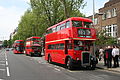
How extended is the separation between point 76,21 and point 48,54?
8.15 metres

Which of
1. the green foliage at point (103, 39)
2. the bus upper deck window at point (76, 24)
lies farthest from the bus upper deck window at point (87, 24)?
the green foliage at point (103, 39)

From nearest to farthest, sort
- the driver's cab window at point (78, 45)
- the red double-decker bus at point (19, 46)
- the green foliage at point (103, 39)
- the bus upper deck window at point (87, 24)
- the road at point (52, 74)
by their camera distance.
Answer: the road at point (52, 74), the driver's cab window at point (78, 45), the bus upper deck window at point (87, 24), the green foliage at point (103, 39), the red double-decker bus at point (19, 46)

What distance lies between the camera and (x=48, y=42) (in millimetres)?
24219

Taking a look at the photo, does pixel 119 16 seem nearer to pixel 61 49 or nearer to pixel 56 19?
pixel 56 19

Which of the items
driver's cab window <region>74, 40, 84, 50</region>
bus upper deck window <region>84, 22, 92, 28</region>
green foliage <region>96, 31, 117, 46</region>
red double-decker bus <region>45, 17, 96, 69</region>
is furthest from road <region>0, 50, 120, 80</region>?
green foliage <region>96, 31, 117, 46</region>

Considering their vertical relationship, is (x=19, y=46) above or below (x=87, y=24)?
below

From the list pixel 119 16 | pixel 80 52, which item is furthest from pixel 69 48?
pixel 119 16

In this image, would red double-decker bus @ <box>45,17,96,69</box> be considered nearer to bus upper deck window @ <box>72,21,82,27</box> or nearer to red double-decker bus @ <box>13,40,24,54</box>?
bus upper deck window @ <box>72,21,82,27</box>

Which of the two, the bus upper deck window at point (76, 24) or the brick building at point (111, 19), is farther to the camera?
the brick building at point (111, 19)

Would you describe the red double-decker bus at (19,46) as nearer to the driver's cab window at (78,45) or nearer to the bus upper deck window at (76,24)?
the bus upper deck window at (76,24)

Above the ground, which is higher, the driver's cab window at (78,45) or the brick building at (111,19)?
the brick building at (111,19)

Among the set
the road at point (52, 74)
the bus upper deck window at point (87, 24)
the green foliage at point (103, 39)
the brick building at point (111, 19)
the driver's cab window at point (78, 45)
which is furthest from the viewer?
the brick building at point (111, 19)

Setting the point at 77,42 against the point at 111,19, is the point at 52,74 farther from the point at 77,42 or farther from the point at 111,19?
the point at 111,19

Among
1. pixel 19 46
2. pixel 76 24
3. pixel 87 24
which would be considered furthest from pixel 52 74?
pixel 19 46
